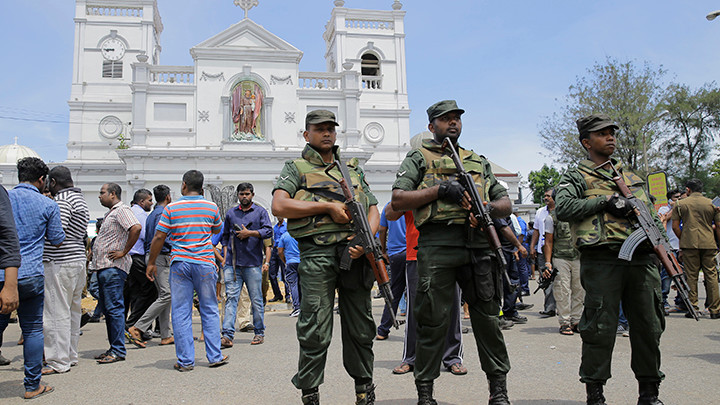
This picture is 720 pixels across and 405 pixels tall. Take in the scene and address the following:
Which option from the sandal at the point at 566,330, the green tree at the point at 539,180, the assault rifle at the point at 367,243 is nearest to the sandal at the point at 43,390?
the assault rifle at the point at 367,243

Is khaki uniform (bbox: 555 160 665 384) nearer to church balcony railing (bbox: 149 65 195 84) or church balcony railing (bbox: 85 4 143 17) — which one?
church balcony railing (bbox: 149 65 195 84)

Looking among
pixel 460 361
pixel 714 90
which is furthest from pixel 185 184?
pixel 714 90

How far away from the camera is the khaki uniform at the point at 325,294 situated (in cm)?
358

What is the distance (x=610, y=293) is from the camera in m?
3.68

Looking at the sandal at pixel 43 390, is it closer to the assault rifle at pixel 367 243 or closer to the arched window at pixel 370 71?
the assault rifle at pixel 367 243

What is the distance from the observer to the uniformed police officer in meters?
3.56

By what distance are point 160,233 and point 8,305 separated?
5.79 ft

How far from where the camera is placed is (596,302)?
3688 millimetres

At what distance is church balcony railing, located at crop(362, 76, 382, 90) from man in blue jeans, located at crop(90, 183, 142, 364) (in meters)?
32.7

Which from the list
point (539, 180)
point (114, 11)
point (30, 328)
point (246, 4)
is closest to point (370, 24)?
point (246, 4)

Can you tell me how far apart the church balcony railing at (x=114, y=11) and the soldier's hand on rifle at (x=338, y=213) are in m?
37.4

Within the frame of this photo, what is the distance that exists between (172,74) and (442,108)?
105 feet

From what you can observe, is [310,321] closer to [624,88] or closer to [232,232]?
[232,232]

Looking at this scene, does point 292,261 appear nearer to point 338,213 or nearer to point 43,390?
point 43,390
